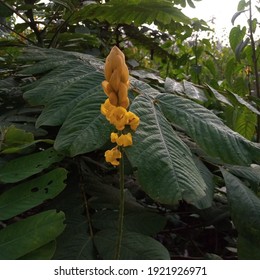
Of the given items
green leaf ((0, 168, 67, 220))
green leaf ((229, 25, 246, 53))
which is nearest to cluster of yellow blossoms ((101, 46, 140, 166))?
green leaf ((0, 168, 67, 220))

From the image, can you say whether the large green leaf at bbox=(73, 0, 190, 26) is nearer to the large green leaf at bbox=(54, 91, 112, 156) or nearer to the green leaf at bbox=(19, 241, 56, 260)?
the large green leaf at bbox=(54, 91, 112, 156)

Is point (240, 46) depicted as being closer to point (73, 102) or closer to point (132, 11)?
point (132, 11)

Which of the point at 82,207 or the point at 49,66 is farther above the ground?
the point at 49,66

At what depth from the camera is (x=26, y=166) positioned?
0.86 metres

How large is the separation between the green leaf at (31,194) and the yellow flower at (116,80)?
0.26 meters

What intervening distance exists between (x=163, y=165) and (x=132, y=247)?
0.26 meters

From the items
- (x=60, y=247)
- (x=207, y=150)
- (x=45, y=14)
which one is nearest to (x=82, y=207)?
(x=60, y=247)

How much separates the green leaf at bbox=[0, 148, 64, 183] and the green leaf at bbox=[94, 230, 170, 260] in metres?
0.21

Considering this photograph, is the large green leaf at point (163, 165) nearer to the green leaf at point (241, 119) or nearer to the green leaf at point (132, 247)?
the green leaf at point (132, 247)

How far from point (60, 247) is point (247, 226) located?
1.41ft

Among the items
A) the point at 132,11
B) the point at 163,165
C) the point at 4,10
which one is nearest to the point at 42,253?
the point at 163,165

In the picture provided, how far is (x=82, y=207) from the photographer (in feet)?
3.22

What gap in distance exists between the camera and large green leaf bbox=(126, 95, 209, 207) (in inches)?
24.5
